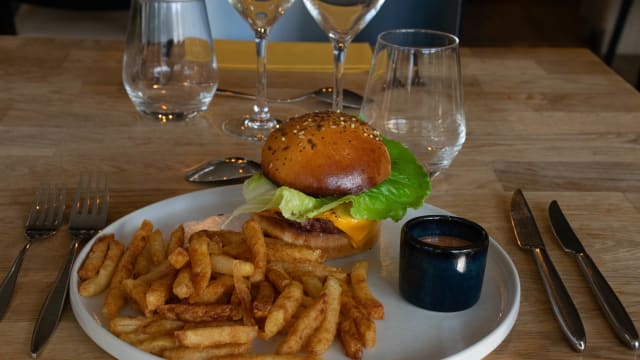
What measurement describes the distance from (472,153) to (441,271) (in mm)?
687

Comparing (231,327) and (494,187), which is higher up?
(231,327)

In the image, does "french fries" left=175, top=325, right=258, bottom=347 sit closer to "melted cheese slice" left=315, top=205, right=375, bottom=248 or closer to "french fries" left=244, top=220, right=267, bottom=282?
"french fries" left=244, top=220, right=267, bottom=282

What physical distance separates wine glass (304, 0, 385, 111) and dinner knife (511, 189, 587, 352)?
0.53m

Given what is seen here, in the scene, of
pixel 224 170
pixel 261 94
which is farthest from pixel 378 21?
pixel 224 170

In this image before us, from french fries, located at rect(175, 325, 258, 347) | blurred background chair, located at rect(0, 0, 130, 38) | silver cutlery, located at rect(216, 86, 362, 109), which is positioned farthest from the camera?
blurred background chair, located at rect(0, 0, 130, 38)

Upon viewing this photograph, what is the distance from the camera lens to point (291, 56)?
2.33 meters

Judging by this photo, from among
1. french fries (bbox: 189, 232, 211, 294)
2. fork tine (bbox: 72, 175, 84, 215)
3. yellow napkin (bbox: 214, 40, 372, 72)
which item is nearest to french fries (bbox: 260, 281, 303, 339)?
french fries (bbox: 189, 232, 211, 294)

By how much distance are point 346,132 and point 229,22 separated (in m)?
1.58

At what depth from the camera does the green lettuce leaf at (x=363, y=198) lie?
1252 mm

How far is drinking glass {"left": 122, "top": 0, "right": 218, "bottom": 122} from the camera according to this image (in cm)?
179

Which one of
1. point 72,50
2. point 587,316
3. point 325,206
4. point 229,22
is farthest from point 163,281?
point 229,22

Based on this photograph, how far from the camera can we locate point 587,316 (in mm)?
1162

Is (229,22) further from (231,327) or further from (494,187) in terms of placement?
(231,327)

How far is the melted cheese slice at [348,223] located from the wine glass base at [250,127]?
0.56 metres
